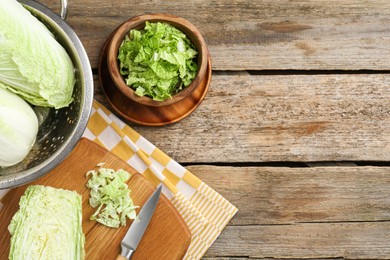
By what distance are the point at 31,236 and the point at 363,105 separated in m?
1.24

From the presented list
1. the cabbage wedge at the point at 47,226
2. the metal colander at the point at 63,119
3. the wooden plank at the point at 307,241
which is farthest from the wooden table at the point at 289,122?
the cabbage wedge at the point at 47,226

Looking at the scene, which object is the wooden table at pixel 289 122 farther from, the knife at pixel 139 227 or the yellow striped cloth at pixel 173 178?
the knife at pixel 139 227

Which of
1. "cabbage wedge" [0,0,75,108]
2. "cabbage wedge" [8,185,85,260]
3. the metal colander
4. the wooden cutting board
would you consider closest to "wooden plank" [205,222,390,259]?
the wooden cutting board

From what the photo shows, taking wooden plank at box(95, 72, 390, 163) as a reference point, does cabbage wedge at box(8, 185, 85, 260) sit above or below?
below

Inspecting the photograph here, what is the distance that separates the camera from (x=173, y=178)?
2.14 metres

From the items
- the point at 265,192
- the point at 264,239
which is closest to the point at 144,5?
the point at 265,192

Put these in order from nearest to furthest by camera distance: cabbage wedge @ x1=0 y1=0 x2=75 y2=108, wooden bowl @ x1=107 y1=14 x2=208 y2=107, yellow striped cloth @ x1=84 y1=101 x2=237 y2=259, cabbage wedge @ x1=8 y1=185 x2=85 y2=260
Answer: cabbage wedge @ x1=0 y1=0 x2=75 y2=108 → cabbage wedge @ x1=8 y1=185 x2=85 y2=260 → wooden bowl @ x1=107 y1=14 x2=208 y2=107 → yellow striped cloth @ x1=84 y1=101 x2=237 y2=259

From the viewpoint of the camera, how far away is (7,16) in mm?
1708

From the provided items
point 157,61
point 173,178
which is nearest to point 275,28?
point 157,61

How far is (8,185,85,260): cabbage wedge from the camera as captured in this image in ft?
6.15

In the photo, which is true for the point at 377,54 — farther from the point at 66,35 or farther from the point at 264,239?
the point at 66,35

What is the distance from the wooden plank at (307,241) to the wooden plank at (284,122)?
24 centimetres

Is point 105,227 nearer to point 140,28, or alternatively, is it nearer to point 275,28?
point 140,28

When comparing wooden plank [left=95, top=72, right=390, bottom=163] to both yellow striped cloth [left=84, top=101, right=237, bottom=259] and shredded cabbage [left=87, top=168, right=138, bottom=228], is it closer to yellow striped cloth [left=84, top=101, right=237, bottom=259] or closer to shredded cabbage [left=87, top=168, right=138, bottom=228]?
yellow striped cloth [left=84, top=101, right=237, bottom=259]
